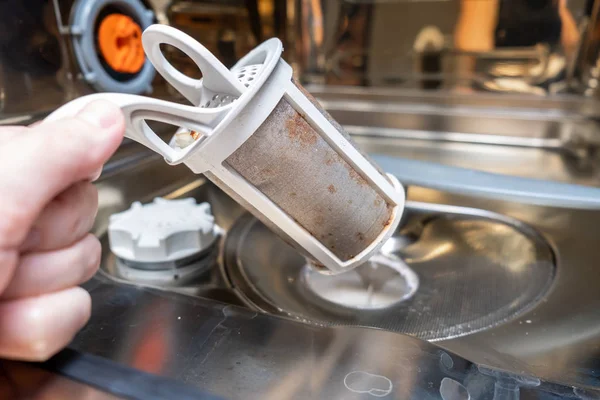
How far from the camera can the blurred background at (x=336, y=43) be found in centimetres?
48

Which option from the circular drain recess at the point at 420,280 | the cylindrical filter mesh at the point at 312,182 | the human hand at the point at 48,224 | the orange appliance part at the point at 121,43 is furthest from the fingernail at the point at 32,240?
A: the orange appliance part at the point at 121,43

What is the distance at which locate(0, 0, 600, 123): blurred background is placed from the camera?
48cm

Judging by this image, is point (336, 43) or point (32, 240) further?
point (336, 43)

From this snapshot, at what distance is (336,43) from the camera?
870 millimetres

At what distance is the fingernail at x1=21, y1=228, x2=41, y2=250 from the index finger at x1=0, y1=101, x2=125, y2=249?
0.08 feet

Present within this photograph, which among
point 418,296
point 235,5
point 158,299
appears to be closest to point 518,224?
point 418,296

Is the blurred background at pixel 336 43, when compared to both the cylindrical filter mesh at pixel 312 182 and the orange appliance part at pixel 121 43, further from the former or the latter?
the cylindrical filter mesh at pixel 312 182

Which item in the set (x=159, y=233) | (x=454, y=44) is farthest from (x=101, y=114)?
(x=454, y=44)

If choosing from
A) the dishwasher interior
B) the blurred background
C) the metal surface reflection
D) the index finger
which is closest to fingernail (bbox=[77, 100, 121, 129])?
the index finger

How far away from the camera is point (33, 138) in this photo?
0.20m

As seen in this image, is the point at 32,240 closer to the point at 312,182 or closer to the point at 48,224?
the point at 48,224

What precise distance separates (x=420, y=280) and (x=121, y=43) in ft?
1.45

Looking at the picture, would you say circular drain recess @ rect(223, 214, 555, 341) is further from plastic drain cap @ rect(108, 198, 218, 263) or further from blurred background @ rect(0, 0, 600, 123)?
blurred background @ rect(0, 0, 600, 123)

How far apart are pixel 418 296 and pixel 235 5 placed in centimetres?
56
